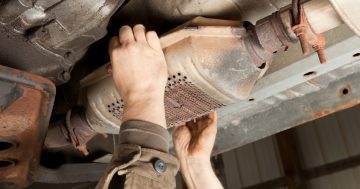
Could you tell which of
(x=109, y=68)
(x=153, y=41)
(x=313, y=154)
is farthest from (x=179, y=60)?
(x=313, y=154)

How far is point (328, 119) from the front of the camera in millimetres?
4926

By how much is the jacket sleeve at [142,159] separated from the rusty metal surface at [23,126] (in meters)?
0.31

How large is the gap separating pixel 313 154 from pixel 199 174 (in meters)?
3.86

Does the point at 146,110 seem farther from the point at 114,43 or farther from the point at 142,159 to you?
the point at 114,43

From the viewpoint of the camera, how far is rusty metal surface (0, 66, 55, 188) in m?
1.07

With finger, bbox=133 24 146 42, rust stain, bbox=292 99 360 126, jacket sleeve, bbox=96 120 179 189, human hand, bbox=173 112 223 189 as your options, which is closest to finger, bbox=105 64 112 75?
finger, bbox=133 24 146 42

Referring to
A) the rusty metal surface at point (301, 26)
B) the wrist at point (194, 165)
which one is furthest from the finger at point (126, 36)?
the wrist at point (194, 165)

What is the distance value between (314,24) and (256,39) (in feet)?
0.44

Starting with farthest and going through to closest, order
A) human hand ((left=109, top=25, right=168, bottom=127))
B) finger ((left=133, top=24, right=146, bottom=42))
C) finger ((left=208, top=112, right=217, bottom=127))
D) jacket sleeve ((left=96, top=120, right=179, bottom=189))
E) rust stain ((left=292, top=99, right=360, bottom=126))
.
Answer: finger ((left=208, top=112, right=217, bottom=127)), rust stain ((left=292, top=99, right=360, bottom=126)), finger ((left=133, top=24, right=146, bottom=42)), human hand ((left=109, top=25, right=168, bottom=127)), jacket sleeve ((left=96, top=120, right=179, bottom=189))

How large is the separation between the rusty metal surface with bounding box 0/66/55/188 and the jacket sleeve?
305 millimetres

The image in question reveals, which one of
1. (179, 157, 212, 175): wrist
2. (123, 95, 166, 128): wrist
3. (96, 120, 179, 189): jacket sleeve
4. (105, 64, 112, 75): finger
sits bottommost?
(96, 120, 179, 189): jacket sleeve

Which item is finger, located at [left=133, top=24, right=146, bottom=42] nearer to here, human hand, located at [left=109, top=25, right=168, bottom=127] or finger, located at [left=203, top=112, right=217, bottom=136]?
human hand, located at [left=109, top=25, right=168, bottom=127]

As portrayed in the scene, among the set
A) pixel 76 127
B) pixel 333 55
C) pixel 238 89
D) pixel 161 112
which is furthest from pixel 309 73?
pixel 76 127

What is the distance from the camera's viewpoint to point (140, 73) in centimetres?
100
